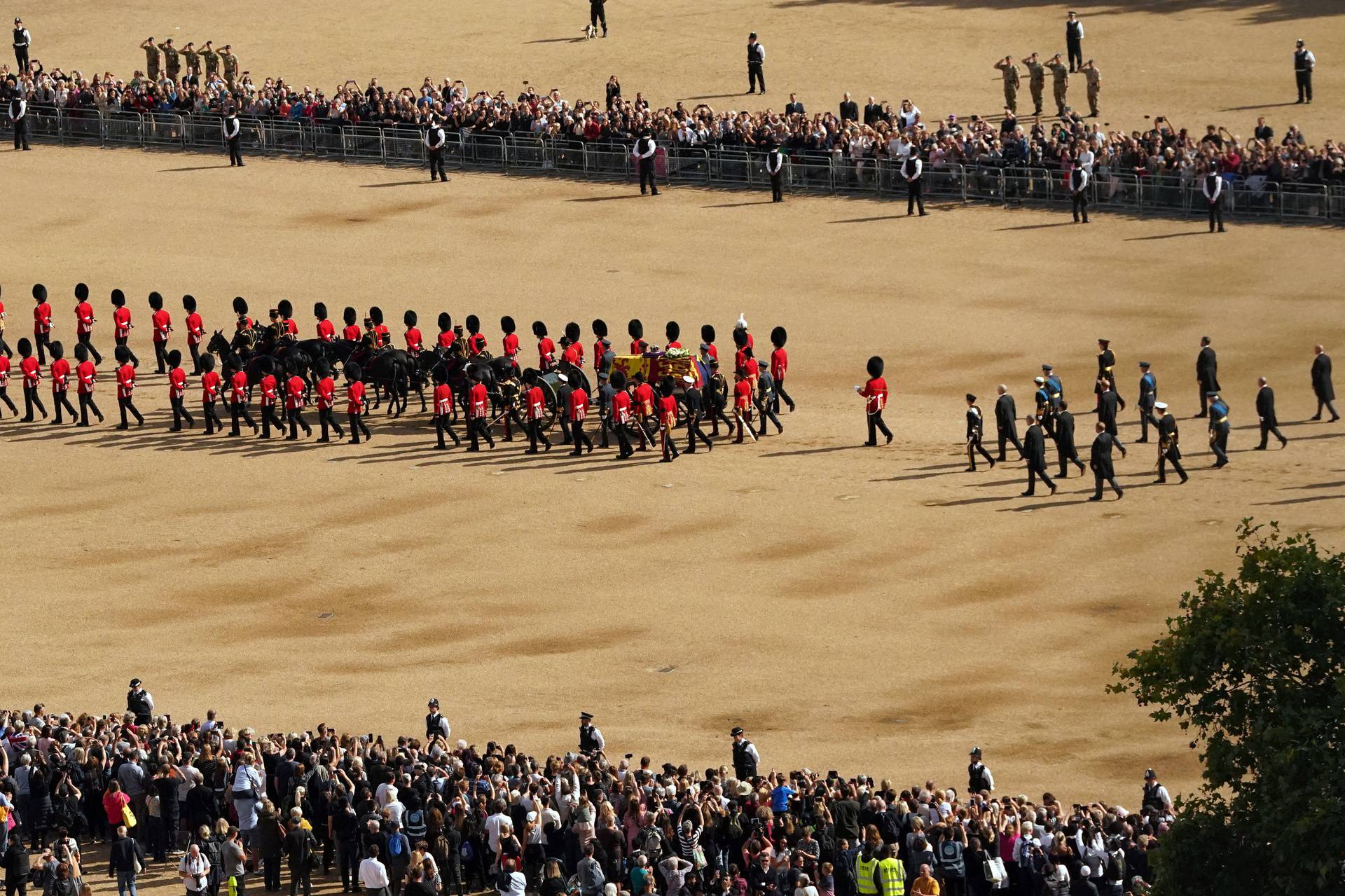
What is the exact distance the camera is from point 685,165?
169 feet

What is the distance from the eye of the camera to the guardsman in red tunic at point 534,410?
36531 millimetres

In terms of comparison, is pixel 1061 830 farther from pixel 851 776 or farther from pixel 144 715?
pixel 144 715

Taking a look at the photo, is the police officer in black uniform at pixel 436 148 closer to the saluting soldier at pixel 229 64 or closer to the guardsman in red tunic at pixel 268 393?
the saluting soldier at pixel 229 64

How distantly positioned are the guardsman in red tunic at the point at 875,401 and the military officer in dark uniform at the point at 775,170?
13260 millimetres

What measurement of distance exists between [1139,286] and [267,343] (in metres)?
16.4

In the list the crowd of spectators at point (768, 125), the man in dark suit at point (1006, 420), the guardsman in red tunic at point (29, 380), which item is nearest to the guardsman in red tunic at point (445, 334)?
the guardsman in red tunic at point (29, 380)

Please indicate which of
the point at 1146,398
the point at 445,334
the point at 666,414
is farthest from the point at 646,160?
the point at 1146,398

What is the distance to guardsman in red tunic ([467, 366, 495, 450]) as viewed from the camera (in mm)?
36875

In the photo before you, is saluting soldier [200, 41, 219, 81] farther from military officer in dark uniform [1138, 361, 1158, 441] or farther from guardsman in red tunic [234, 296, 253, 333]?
military officer in dark uniform [1138, 361, 1158, 441]

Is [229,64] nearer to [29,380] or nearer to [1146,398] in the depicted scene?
[29,380]

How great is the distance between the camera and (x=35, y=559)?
3372cm

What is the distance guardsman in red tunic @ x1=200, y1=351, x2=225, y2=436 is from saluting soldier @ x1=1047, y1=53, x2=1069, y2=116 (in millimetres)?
22070

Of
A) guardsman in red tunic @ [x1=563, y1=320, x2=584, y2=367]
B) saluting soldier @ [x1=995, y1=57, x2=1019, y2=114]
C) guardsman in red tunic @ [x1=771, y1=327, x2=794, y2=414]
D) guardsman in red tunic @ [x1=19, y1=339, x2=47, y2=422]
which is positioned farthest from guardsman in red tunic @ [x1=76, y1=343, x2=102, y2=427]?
saluting soldier @ [x1=995, y1=57, x2=1019, y2=114]

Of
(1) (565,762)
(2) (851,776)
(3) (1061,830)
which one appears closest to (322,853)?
(1) (565,762)
